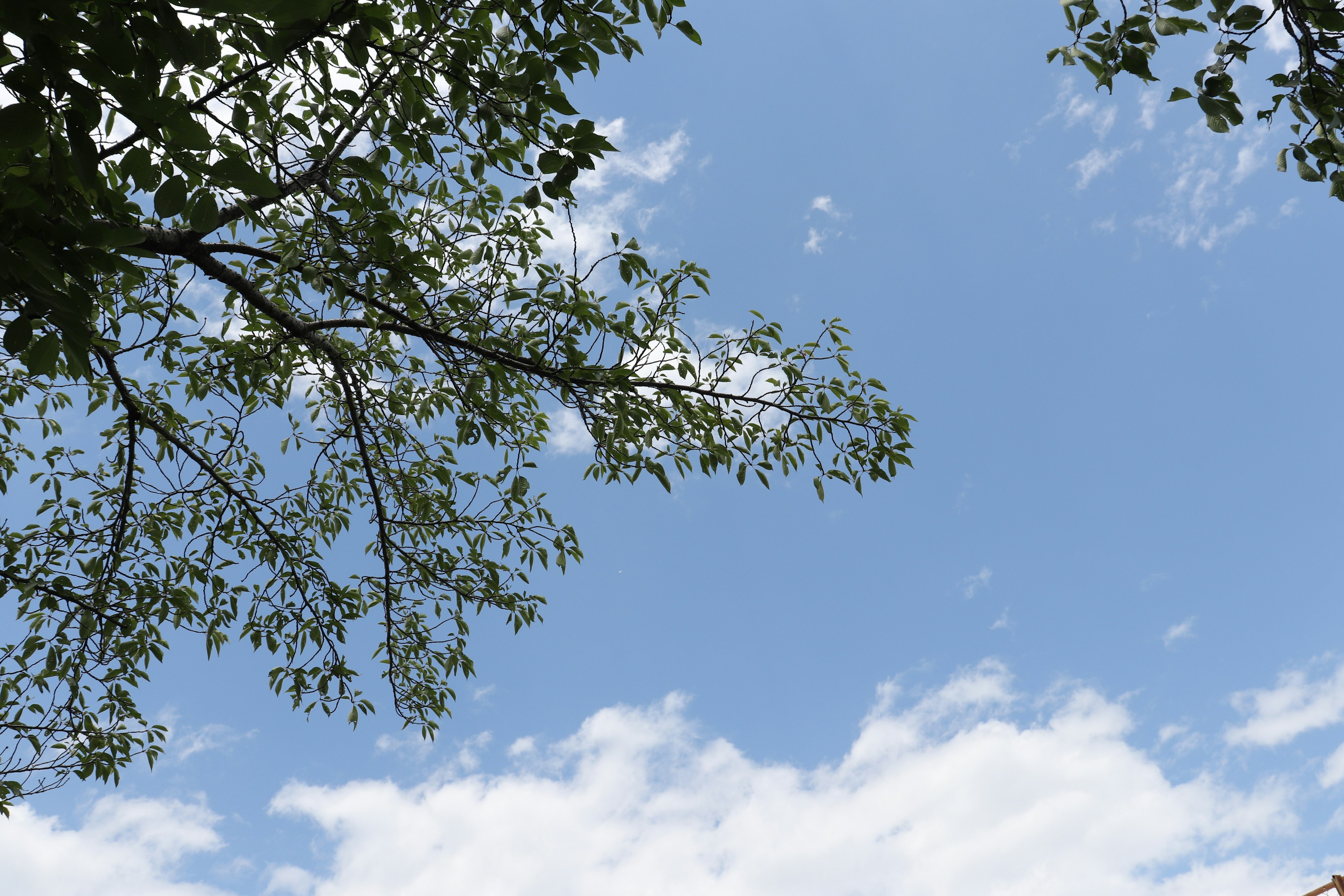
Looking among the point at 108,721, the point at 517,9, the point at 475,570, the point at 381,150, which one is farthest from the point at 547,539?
the point at 108,721

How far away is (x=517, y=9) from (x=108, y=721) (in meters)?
6.04

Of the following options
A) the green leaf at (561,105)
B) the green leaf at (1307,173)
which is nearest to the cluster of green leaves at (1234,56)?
the green leaf at (1307,173)

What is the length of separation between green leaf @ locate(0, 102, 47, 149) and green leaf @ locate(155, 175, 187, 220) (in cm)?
23

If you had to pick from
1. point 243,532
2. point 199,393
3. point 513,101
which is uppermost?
point 199,393

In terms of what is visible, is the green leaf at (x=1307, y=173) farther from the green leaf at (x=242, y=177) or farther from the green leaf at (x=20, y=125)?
the green leaf at (x=20, y=125)

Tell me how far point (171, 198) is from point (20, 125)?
0.29 m

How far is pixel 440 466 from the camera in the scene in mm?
5941

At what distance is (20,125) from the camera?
1.51 meters

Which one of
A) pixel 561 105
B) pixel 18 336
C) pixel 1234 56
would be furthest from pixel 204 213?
pixel 1234 56

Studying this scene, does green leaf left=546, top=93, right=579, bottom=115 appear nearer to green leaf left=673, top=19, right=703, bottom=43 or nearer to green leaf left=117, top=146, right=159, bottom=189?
green leaf left=673, top=19, right=703, bottom=43

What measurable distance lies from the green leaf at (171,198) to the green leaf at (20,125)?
8.9 inches

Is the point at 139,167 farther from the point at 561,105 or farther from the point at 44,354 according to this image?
the point at 561,105

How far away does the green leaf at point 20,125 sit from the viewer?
4.92 feet

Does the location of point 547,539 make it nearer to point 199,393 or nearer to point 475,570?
point 475,570
